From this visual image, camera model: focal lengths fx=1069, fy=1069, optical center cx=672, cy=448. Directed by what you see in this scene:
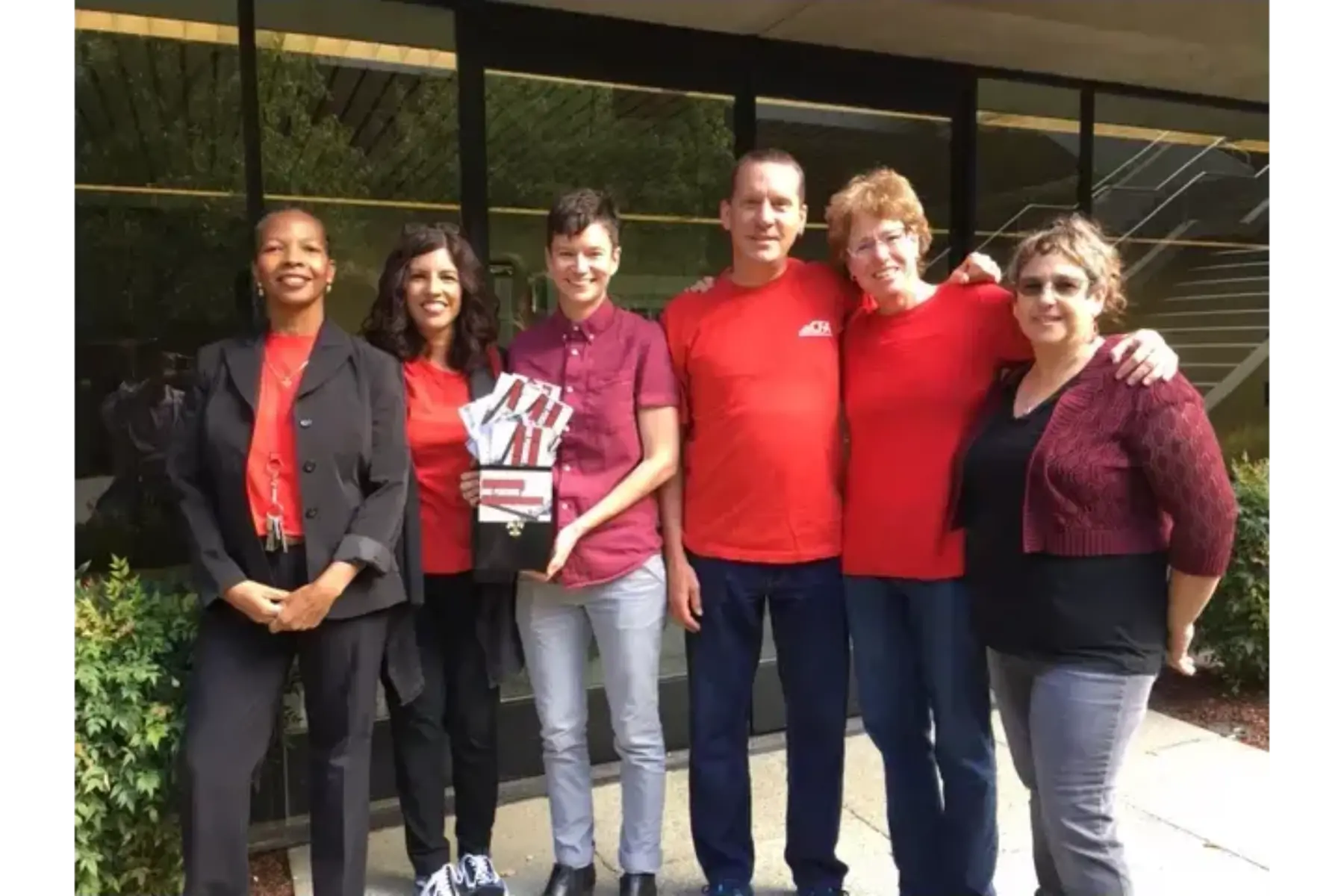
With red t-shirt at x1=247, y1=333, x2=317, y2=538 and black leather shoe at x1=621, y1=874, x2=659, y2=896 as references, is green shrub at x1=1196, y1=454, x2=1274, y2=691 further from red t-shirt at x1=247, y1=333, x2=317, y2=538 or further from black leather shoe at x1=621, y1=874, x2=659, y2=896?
red t-shirt at x1=247, y1=333, x2=317, y2=538

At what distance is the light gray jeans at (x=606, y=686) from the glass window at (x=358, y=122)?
1.68 m

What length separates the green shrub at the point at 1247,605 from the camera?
4.84m

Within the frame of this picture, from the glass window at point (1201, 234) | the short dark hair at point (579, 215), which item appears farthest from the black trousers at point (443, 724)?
the glass window at point (1201, 234)

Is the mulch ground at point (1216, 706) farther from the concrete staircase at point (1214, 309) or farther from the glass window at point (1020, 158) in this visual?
the concrete staircase at point (1214, 309)

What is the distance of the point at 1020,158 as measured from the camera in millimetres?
5496

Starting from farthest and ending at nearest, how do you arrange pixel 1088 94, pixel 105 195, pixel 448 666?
pixel 1088 94
pixel 105 195
pixel 448 666

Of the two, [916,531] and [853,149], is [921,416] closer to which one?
[916,531]

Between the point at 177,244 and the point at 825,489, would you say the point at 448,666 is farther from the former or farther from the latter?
the point at 177,244

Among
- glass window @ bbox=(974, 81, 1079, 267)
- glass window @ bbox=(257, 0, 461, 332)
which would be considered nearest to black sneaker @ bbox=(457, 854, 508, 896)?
glass window @ bbox=(257, 0, 461, 332)

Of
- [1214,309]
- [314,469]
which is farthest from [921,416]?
[1214,309]

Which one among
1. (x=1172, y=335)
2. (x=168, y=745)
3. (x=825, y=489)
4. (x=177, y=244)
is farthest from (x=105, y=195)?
(x=1172, y=335)

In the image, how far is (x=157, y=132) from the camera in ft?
12.6

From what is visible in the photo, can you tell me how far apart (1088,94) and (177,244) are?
4.52 m

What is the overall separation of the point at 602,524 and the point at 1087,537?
4.21 ft
